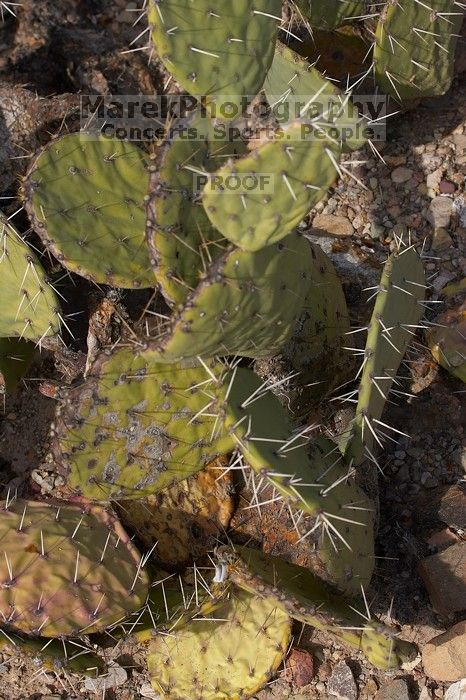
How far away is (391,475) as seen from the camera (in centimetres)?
273

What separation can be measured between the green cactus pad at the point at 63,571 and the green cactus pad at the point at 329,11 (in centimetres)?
187

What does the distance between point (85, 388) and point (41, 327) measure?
388 mm

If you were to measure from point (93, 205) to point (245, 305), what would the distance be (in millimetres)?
716

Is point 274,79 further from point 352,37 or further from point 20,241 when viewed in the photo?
point 20,241

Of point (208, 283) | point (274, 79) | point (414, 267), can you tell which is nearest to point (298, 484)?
point (208, 283)

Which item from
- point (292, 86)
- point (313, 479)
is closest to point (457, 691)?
point (313, 479)

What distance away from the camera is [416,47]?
2883mm

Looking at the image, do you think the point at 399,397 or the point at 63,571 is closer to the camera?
the point at 63,571

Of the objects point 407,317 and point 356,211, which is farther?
point 356,211

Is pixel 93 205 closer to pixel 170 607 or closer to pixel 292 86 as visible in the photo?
pixel 292 86

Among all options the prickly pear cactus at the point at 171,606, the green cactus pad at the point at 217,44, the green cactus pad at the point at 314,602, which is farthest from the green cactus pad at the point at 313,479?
the green cactus pad at the point at 217,44

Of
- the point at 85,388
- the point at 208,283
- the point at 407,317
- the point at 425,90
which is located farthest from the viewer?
the point at 425,90

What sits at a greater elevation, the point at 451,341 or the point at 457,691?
the point at 451,341

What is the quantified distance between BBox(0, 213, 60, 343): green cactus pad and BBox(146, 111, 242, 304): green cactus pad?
0.60 meters
